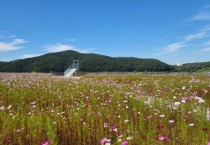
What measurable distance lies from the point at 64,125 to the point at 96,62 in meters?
115

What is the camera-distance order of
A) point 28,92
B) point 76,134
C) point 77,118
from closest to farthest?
point 76,134, point 77,118, point 28,92

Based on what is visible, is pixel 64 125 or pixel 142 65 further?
pixel 142 65

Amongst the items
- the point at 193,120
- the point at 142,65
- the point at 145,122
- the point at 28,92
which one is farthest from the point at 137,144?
the point at 142,65

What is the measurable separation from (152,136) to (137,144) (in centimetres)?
29

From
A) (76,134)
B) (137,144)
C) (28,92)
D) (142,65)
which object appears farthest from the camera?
(142,65)

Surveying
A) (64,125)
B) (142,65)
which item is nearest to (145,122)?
(64,125)

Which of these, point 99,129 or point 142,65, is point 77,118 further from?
point 142,65

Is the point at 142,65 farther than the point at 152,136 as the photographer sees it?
Yes

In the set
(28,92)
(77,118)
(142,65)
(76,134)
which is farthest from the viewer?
(142,65)

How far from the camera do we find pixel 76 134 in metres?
4.90

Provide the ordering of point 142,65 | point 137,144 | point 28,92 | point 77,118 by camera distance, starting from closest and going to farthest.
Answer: point 137,144, point 77,118, point 28,92, point 142,65

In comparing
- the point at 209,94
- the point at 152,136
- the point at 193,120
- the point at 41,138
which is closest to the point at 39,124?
the point at 41,138

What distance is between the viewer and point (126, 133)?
15.2ft

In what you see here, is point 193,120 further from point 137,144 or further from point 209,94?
point 209,94
